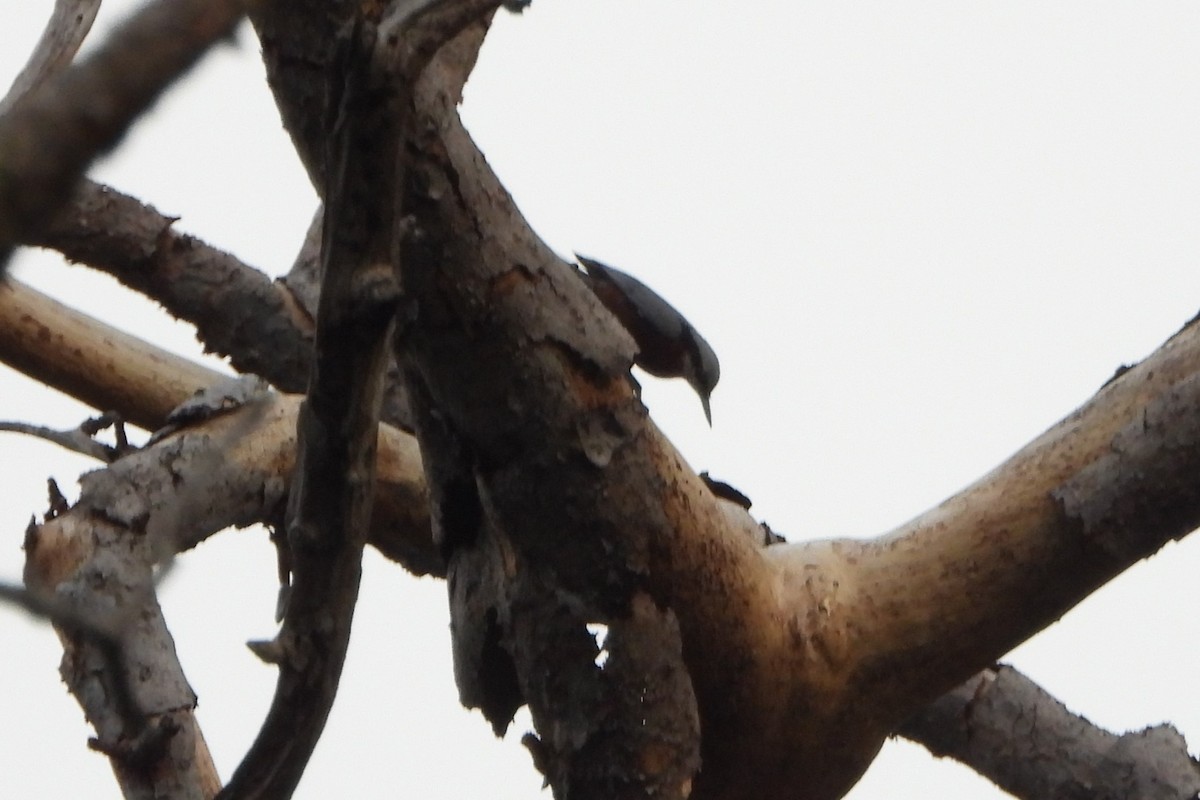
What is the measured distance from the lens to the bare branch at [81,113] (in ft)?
1.68

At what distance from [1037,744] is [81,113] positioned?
7.45 feet

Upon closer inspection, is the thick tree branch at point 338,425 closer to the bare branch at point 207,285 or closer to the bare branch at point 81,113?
the bare branch at point 81,113

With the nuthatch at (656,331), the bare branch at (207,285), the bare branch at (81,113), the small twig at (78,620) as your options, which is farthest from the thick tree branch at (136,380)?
the bare branch at (81,113)

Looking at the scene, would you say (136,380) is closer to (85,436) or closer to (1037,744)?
(85,436)

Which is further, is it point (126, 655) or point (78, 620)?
point (126, 655)

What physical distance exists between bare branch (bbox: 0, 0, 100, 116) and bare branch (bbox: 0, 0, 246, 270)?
109 centimetres

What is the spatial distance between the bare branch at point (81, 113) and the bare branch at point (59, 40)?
42.9 inches

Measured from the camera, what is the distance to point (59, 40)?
5.37 ft

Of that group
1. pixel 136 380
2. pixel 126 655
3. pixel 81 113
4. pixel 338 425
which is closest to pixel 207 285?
pixel 136 380

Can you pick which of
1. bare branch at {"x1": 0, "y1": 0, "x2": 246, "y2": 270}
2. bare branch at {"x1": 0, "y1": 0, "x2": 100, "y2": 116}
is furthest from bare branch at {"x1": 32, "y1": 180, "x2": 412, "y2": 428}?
bare branch at {"x1": 0, "y1": 0, "x2": 246, "y2": 270}

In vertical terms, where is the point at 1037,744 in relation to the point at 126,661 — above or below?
above

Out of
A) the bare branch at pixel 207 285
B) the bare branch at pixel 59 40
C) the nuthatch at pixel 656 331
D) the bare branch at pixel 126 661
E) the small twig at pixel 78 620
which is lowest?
the small twig at pixel 78 620

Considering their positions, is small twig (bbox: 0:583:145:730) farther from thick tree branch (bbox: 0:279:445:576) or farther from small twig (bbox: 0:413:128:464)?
thick tree branch (bbox: 0:279:445:576)

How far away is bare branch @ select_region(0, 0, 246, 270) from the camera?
513mm
